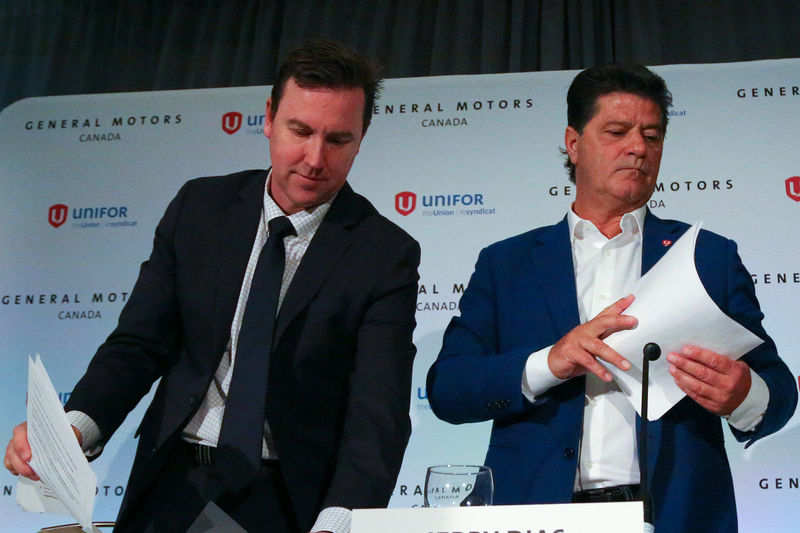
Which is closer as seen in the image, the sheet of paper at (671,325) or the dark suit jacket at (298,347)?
the sheet of paper at (671,325)

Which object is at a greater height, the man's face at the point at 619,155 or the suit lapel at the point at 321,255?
the man's face at the point at 619,155

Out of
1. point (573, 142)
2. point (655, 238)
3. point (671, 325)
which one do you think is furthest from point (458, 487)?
point (573, 142)

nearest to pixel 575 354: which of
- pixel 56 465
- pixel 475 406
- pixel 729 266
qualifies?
pixel 475 406

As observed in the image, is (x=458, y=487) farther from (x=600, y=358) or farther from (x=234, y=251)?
(x=234, y=251)

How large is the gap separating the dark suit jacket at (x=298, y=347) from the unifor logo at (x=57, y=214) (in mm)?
1931

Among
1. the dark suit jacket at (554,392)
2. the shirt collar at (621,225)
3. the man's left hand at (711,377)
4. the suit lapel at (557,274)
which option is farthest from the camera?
the shirt collar at (621,225)

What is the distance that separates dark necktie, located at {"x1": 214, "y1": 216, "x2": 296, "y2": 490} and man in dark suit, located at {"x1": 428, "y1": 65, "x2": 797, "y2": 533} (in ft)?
1.56

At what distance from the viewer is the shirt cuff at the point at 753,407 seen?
175cm

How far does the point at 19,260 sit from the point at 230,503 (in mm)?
2337

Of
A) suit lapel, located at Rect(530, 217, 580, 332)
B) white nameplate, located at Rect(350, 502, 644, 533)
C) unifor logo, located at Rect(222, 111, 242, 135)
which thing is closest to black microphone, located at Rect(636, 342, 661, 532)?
white nameplate, located at Rect(350, 502, 644, 533)

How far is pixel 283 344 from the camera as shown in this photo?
1.69 meters

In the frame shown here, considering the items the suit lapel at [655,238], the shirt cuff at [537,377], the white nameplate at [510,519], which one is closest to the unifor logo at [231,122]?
the suit lapel at [655,238]

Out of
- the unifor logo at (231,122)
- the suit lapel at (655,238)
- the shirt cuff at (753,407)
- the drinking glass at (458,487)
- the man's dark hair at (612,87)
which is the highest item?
the unifor logo at (231,122)

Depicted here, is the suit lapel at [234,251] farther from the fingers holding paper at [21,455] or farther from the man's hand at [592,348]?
the man's hand at [592,348]
